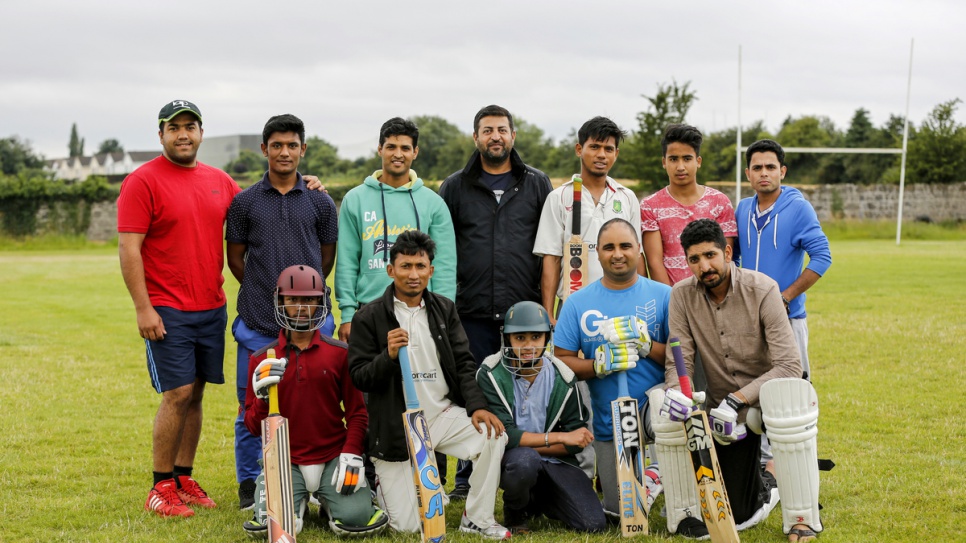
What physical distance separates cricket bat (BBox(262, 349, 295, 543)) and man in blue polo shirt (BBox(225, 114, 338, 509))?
0.82m

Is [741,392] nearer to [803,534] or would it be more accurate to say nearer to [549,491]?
[803,534]

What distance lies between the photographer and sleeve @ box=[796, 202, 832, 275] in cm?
527

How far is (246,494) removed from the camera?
5008mm

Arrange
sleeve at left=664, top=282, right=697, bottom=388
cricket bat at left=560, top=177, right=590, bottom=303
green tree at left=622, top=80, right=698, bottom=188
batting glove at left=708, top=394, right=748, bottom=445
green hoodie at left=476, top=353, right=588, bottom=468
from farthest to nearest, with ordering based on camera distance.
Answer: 1. green tree at left=622, top=80, right=698, bottom=188
2. cricket bat at left=560, top=177, right=590, bottom=303
3. green hoodie at left=476, top=353, right=588, bottom=468
4. sleeve at left=664, top=282, right=697, bottom=388
5. batting glove at left=708, top=394, right=748, bottom=445

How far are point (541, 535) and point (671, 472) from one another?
714 millimetres

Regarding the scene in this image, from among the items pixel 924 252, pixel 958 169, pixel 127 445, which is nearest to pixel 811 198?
pixel 958 169

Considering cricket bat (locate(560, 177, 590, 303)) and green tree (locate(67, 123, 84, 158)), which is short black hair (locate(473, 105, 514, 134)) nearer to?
cricket bat (locate(560, 177, 590, 303))

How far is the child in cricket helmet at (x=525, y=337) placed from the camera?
4.61 metres

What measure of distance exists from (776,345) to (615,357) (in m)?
0.80

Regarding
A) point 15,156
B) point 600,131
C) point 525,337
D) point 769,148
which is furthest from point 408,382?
point 15,156

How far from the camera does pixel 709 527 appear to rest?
13.5 feet

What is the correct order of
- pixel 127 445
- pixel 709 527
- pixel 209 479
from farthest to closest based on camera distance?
pixel 127 445, pixel 209 479, pixel 709 527

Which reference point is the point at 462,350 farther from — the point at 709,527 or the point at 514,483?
the point at 709,527

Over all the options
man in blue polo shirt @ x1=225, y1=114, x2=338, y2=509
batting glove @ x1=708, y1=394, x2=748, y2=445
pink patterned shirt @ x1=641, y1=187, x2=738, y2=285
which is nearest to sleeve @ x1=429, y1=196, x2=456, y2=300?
man in blue polo shirt @ x1=225, y1=114, x2=338, y2=509
